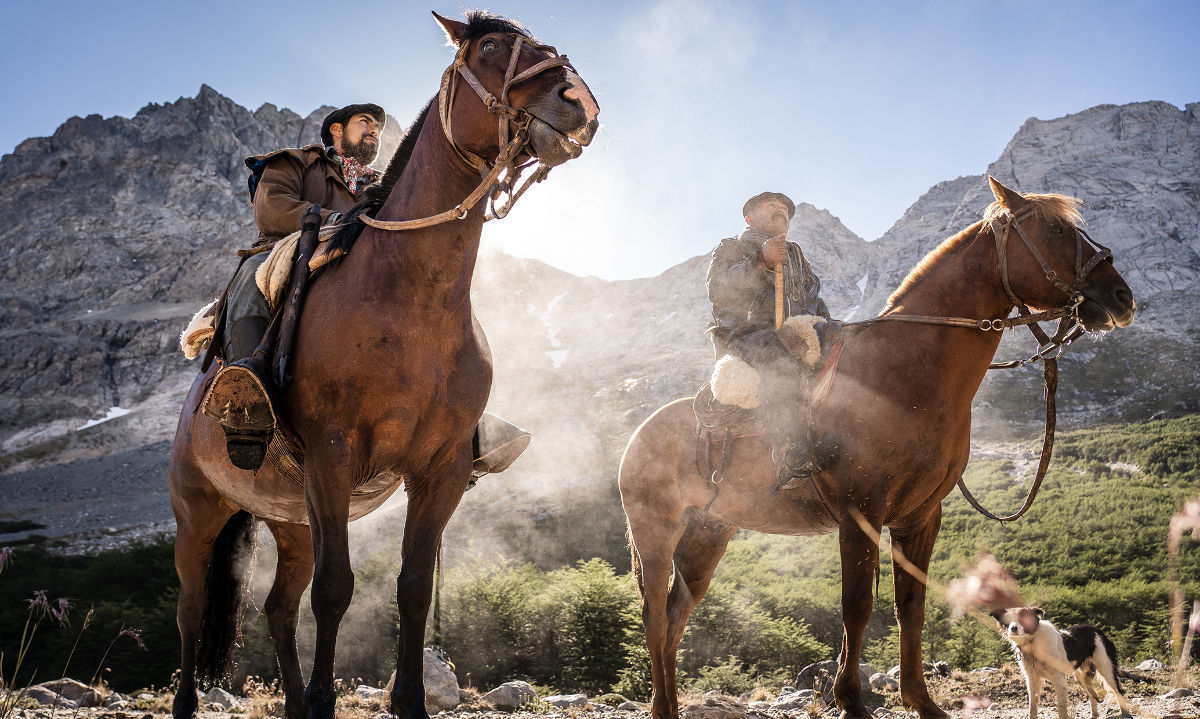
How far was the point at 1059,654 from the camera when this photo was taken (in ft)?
20.8

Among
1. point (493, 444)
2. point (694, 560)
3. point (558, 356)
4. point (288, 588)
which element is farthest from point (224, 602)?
point (558, 356)

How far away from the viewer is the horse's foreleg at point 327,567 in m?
3.45

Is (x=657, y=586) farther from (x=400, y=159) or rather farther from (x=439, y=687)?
(x=439, y=687)

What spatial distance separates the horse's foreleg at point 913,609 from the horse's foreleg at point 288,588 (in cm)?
422

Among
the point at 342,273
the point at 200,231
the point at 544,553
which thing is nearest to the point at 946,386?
the point at 342,273

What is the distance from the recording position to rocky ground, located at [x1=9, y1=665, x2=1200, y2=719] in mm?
5738

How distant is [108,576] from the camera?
25562mm

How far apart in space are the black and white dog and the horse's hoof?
6368mm

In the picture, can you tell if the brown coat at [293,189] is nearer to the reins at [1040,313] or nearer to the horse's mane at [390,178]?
the horse's mane at [390,178]

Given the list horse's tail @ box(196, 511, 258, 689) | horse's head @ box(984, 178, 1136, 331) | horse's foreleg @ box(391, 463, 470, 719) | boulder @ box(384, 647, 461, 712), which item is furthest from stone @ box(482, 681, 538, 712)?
horse's head @ box(984, 178, 1136, 331)

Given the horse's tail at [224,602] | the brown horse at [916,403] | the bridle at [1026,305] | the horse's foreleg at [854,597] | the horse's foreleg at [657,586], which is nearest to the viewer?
the horse's foreleg at [854,597]

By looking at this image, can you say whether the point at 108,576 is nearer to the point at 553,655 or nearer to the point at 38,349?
the point at 553,655

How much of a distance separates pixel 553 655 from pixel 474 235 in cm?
1608

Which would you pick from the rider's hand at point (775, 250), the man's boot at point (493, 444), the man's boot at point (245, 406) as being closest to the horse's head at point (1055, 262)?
the rider's hand at point (775, 250)
